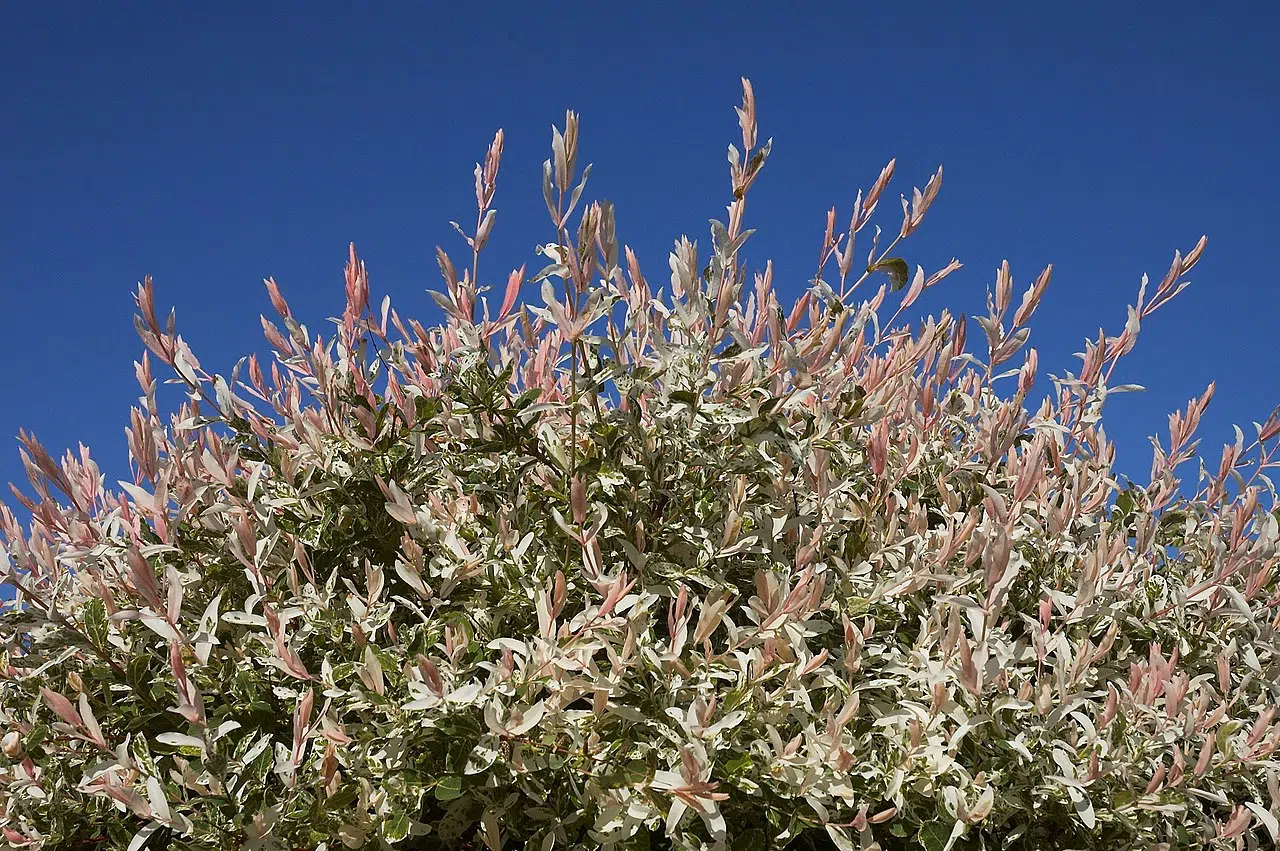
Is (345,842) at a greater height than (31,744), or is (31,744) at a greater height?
(31,744)

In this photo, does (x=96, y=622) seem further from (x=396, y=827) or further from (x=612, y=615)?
(x=612, y=615)

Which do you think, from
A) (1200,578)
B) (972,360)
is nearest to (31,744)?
(972,360)

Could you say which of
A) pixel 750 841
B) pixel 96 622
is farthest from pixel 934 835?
pixel 96 622

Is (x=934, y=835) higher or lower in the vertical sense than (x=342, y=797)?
lower

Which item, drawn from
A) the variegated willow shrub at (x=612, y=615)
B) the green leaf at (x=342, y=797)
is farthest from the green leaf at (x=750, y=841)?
the green leaf at (x=342, y=797)

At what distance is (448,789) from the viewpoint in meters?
2.15

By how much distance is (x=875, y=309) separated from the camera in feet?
9.75

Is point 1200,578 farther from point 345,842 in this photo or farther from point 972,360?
→ point 345,842

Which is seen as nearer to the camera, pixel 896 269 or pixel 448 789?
pixel 448 789

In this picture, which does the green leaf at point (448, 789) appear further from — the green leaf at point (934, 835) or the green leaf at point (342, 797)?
the green leaf at point (934, 835)

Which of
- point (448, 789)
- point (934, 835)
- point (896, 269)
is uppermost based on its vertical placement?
point (896, 269)

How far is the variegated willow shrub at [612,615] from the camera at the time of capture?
85.5 inches

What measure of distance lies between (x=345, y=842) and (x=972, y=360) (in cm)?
211

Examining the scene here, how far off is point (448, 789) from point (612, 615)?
20.4 inches
